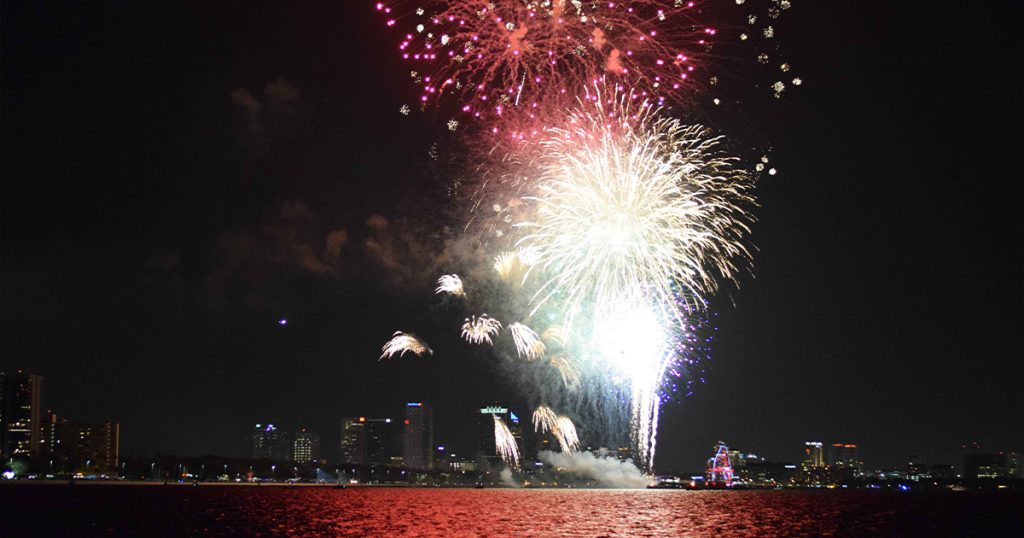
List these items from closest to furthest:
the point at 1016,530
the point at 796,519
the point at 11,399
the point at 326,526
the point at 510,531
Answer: the point at 510,531 → the point at 326,526 → the point at 1016,530 → the point at 796,519 → the point at 11,399

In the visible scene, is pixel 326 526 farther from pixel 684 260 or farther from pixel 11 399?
pixel 11 399

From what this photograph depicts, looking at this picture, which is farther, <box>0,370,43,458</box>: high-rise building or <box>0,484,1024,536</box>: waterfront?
<box>0,370,43,458</box>: high-rise building

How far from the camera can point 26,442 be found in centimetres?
19350

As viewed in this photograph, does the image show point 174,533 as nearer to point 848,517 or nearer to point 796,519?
point 796,519

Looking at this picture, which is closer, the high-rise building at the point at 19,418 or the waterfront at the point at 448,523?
the waterfront at the point at 448,523

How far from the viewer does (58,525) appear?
62688 mm

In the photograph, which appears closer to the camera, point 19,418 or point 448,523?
point 448,523

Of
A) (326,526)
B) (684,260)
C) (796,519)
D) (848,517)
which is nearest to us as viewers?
(684,260)

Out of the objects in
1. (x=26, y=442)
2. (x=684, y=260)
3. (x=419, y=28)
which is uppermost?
(x=419, y=28)

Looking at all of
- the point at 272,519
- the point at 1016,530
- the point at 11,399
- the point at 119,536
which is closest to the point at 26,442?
the point at 11,399

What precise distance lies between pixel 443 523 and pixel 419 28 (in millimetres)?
46035

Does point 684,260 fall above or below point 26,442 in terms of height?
above

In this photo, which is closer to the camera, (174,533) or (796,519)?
(174,533)

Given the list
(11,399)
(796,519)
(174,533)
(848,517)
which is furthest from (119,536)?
(11,399)
